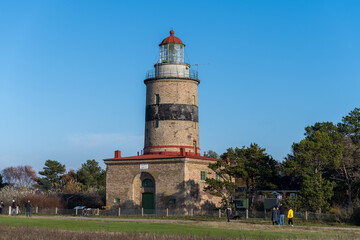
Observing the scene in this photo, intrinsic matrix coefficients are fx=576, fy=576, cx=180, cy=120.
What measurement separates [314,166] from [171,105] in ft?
47.0

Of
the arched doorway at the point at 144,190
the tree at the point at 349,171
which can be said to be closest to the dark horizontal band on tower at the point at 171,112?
the arched doorway at the point at 144,190

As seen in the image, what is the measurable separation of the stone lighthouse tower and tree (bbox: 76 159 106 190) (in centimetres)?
2631

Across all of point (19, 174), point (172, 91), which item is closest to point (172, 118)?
point (172, 91)

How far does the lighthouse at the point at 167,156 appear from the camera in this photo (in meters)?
49.4

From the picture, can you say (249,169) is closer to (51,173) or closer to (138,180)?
(138,180)

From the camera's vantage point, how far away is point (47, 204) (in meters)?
54.9

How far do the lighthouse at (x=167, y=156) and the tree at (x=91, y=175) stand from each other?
81.7ft

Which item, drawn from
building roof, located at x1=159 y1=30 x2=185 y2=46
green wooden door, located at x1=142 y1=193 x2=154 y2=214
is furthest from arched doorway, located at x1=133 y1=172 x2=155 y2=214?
building roof, located at x1=159 y1=30 x2=185 y2=46

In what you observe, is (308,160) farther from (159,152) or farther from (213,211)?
(159,152)

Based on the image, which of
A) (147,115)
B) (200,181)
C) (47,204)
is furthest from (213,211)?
(47,204)

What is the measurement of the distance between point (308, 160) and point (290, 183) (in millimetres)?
21807

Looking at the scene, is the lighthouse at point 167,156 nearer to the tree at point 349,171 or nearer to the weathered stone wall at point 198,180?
the weathered stone wall at point 198,180

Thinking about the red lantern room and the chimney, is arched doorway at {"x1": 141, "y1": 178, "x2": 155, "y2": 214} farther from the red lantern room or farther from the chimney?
the red lantern room

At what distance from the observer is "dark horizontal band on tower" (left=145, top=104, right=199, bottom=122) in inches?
2025
